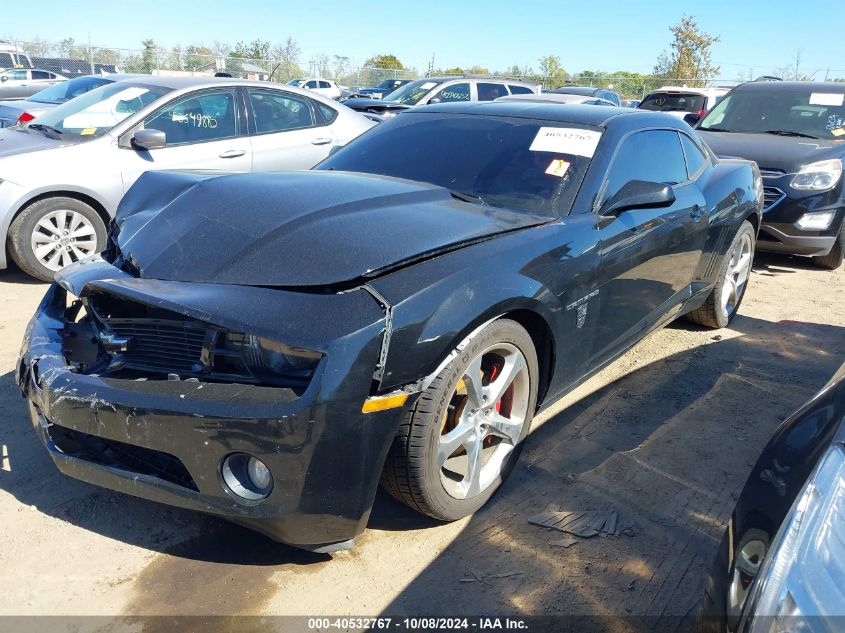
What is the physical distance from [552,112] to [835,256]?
455 cm

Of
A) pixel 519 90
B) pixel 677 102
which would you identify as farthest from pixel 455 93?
pixel 677 102

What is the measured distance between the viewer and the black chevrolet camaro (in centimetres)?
204

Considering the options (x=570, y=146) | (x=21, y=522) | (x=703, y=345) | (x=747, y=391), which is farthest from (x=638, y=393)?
(x=21, y=522)

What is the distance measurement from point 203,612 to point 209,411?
2.12 feet

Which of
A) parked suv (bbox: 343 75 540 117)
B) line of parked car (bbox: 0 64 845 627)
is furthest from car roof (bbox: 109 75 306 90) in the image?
parked suv (bbox: 343 75 540 117)

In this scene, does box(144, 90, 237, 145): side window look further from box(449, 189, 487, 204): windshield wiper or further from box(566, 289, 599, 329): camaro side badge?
box(566, 289, 599, 329): camaro side badge

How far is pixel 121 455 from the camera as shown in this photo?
89.4 inches

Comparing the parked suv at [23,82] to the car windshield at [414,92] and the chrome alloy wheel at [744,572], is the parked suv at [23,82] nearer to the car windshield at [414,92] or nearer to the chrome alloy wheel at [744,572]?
the car windshield at [414,92]

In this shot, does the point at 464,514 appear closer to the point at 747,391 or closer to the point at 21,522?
the point at 21,522

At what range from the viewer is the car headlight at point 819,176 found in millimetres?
6129

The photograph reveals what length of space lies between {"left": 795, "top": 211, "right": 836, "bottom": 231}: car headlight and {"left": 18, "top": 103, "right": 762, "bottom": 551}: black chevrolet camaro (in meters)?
3.33

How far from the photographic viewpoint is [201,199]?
9.39 feet

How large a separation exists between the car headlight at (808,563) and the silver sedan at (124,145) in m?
4.98

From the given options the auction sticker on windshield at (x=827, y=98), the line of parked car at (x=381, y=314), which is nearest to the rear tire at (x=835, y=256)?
the auction sticker on windshield at (x=827, y=98)
